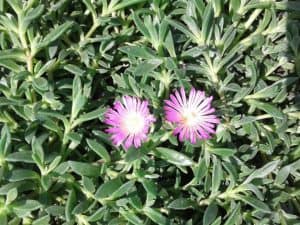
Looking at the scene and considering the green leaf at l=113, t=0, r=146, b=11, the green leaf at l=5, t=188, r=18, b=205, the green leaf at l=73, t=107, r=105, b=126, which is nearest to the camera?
the green leaf at l=5, t=188, r=18, b=205

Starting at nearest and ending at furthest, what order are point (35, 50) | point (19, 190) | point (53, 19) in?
point (19, 190)
point (35, 50)
point (53, 19)

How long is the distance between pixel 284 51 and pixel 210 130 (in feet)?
1.28

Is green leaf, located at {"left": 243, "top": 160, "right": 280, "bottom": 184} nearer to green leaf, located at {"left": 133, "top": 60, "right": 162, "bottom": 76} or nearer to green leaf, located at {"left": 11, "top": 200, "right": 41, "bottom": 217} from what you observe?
green leaf, located at {"left": 133, "top": 60, "right": 162, "bottom": 76}

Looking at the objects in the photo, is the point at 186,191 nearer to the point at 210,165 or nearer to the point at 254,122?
the point at 210,165

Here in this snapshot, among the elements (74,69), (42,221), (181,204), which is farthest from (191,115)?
(42,221)

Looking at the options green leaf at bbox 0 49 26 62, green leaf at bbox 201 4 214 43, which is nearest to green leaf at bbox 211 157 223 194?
green leaf at bbox 201 4 214 43

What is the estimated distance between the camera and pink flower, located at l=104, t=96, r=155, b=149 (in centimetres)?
152

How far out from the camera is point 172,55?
5.44 ft

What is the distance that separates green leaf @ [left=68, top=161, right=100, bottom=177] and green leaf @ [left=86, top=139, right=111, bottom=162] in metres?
0.03

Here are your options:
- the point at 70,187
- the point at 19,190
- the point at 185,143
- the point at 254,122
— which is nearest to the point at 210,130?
the point at 185,143

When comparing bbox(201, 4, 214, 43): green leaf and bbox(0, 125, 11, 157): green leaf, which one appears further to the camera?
bbox(201, 4, 214, 43): green leaf

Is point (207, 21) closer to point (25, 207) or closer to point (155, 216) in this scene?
point (155, 216)

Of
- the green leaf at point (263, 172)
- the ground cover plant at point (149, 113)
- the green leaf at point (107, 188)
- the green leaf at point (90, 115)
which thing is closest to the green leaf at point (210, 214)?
the ground cover plant at point (149, 113)

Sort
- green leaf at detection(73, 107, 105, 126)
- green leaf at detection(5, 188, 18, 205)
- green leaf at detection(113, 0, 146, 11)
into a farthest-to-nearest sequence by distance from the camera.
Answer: green leaf at detection(113, 0, 146, 11), green leaf at detection(73, 107, 105, 126), green leaf at detection(5, 188, 18, 205)
